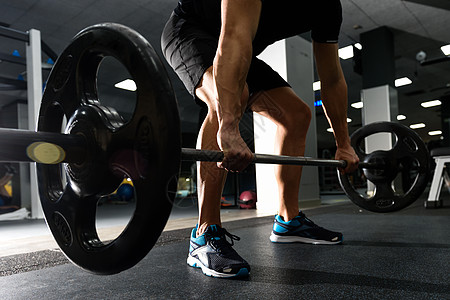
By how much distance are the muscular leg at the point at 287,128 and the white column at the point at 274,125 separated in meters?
1.98

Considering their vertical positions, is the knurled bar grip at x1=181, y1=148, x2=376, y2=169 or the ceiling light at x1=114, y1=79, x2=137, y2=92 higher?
the ceiling light at x1=114, y1=79, x2=137, y2=92

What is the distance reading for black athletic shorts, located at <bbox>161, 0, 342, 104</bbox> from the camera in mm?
1060

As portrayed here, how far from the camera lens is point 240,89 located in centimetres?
83

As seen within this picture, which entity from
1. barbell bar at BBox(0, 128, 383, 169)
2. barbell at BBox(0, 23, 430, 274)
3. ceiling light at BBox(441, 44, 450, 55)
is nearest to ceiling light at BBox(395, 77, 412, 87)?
ceiling light at BBox(441, 44, 450, 55)

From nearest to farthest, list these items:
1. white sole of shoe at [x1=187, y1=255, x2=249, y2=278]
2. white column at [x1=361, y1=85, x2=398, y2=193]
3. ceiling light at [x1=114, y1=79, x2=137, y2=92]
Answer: white sole of shoe at [x1=187, y1=255, x2=249, y2=278] < white column at [x1=361, y1=85, x2=398, y2=193] < ceiling light at [x1=114, y1=79, x2=137, y2=92]

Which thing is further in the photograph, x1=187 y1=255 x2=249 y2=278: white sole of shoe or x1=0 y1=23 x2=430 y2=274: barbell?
x1=187 y1=255 x2=249 y2=278: white sole of shoe

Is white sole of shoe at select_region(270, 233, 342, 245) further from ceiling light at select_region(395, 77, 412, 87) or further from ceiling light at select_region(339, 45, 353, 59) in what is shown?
ceiling light at select_region(395, 77, 412, 87)

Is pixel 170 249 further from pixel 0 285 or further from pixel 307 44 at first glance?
pixel 307 44

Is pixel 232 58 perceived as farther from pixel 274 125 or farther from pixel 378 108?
pixel 378 108

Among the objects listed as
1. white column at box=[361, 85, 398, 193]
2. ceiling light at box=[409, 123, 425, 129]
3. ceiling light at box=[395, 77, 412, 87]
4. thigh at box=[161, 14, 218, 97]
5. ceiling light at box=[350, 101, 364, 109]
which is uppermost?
ceiling light at box=[395, 77, 412, 87]

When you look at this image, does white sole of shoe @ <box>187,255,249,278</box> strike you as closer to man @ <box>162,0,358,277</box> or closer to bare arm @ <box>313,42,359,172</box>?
man @ <box>162,0,358,277</box>

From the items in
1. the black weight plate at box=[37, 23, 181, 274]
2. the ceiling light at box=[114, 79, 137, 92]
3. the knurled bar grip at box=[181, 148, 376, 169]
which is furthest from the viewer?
the ceiling light at box=[114, 79, 137, 92]

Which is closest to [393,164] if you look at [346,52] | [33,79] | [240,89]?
[240,89]

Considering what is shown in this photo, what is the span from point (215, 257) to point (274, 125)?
2427mm
